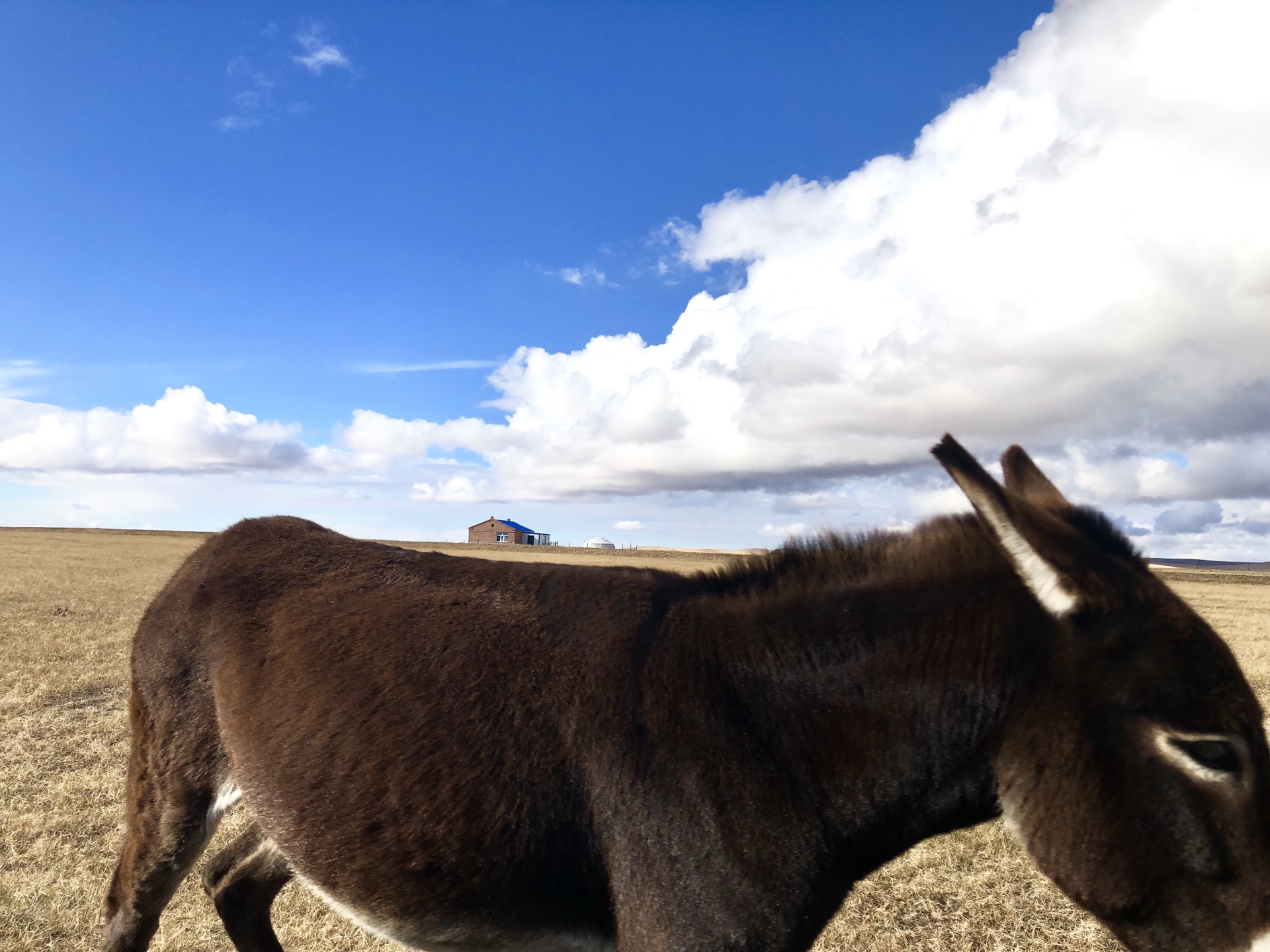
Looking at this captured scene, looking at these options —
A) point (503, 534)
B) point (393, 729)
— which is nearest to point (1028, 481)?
point (393, 729)

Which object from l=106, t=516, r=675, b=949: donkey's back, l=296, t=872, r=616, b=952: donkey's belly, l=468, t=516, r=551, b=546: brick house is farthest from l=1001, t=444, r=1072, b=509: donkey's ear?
l=468, t=516, r=551, b=546: brick house

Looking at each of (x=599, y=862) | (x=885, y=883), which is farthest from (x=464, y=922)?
(x=885, y=883)

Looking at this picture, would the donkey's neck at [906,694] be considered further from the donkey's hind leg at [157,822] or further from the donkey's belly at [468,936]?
the donkey's hind leg at [157,822]

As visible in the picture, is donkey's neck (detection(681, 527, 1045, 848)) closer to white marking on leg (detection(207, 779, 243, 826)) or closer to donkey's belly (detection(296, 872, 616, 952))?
donkey's belly (detection(296, 872, 616, 952))

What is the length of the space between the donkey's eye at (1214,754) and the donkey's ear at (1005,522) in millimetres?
544

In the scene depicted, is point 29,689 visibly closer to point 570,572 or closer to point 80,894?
point 80,894

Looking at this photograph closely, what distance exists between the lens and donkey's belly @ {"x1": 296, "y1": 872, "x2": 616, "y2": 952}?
2.74m

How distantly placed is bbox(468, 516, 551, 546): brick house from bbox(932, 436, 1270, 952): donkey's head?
12720cm

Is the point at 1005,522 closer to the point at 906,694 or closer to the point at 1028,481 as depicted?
the point at 906,694

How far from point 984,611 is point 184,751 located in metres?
3.79

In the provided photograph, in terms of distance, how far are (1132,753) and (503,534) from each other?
132 meters

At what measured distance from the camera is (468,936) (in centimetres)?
283

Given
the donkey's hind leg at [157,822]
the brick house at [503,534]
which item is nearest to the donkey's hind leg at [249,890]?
the donkey's hind leg at [157,822]

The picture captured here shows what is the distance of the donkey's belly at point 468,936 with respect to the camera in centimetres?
274
